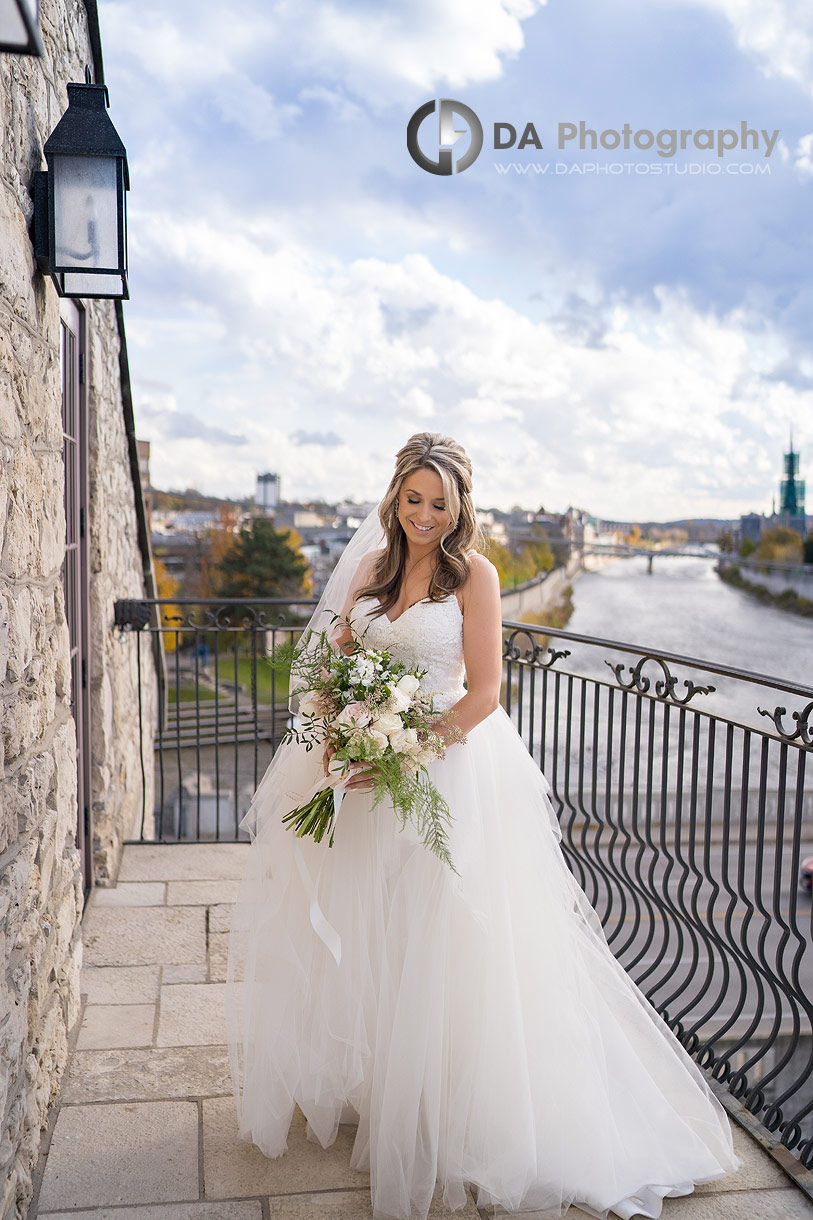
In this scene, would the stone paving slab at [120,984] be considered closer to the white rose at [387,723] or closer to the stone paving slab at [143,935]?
the stone paving slab at [143,935]

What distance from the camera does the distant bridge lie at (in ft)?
65.0

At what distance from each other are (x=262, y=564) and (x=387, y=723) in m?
35.9

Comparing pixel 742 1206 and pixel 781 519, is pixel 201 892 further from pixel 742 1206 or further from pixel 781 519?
pixel 781 519

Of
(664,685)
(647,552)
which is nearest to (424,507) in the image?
(664,685)

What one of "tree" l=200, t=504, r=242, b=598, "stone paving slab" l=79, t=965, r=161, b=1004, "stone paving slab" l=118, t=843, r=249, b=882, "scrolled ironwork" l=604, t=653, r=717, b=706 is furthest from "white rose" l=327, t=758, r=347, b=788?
"tree" l=200, t=504, r=242, b=598

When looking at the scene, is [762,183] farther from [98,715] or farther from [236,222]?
[98,715]

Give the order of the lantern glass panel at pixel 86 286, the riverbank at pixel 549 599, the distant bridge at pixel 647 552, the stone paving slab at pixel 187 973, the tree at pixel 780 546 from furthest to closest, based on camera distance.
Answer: the tree at pixel 780 546, the riverbank at pixel 549 599, the distant bridge at pixel 647 552, the stone paving slab at pixel 187 973, the lantern glass panel at pixel 86 286

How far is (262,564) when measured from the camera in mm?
36969

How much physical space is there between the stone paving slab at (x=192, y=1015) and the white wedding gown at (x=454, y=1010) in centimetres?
55

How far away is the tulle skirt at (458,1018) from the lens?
1739mm

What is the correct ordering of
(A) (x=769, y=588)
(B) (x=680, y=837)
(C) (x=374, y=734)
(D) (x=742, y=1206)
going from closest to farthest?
(C) (x=374, y=734) → (D) (x=742, y=1206) → (B) (x=680, y=837) → (A) (x=769, y=588)

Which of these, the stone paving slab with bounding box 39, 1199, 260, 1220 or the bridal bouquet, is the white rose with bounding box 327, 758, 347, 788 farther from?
the stone paving slab with bounding box 39, 1199, 260, 1220

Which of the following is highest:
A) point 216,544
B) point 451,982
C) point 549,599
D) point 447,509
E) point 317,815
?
point 216,544

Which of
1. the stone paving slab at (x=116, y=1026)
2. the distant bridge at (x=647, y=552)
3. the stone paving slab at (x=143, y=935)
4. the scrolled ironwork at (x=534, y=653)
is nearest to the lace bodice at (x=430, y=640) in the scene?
the scrolled ironwork at (x=534, y=653)
